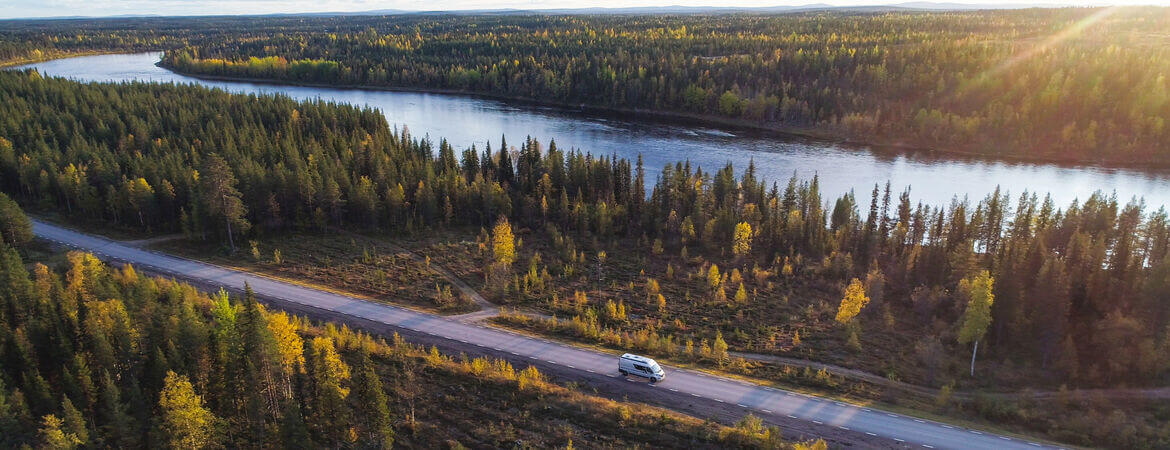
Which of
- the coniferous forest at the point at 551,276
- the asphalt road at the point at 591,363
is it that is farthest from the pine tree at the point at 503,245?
the asphalt road at the point at 591,363

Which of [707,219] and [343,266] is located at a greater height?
[707,219]

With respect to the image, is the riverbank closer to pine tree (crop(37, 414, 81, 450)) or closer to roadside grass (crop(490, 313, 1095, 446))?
roadside grass (crop(490, 313, 1095, 446))

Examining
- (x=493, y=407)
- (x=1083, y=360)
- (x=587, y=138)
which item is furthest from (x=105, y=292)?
(x=587, y=138)

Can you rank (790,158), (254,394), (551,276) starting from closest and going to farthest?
(254,394) → (551,276) → (790,158)

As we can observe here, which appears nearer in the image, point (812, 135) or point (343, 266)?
point (343, 266)

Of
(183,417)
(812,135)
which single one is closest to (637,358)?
(183,417)

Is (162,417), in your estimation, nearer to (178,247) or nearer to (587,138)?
(178,247)

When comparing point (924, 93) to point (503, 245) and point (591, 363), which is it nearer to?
point (503, 245)
